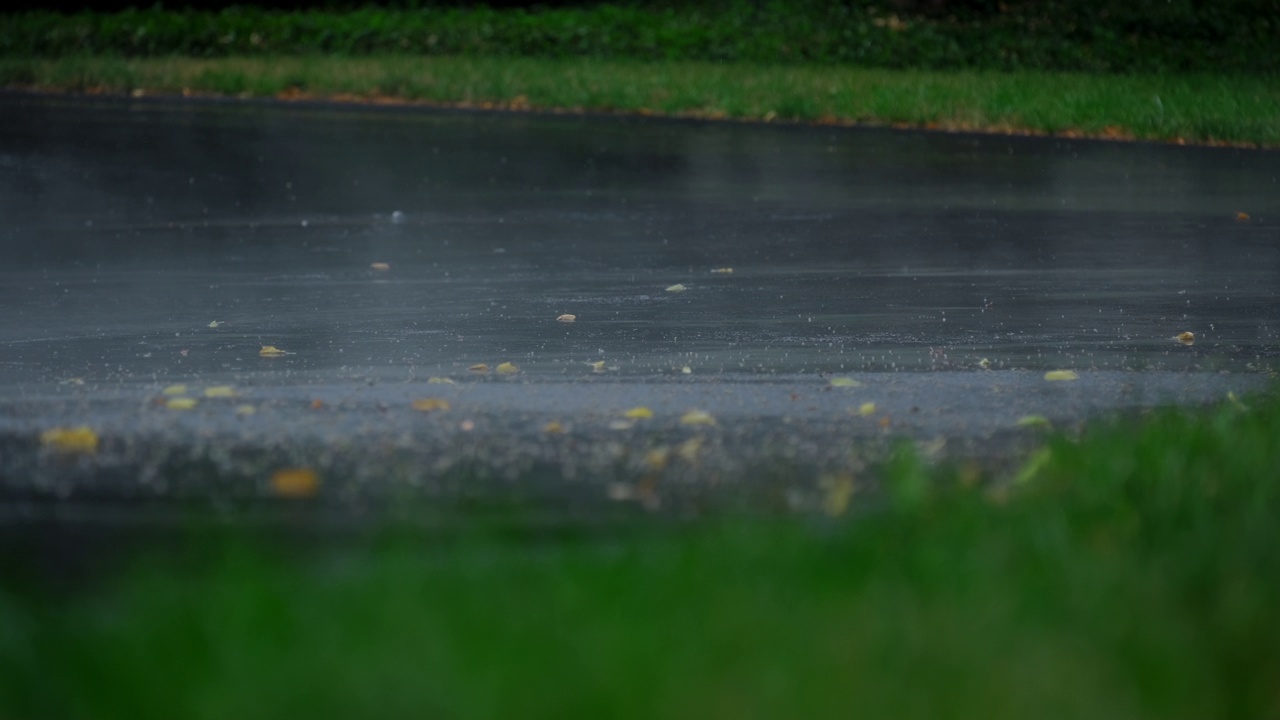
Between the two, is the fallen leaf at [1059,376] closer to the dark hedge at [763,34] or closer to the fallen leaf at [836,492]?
the fallen leaf at [836,492]

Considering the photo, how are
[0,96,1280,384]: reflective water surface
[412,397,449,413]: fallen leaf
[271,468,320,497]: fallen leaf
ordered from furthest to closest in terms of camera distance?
[0,96,1280,384]: reflective water surface
[412,397,449,413]: fallen leaf
[271,468,320,497]: fallen leaf

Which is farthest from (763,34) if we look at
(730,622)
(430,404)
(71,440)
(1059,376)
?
(730,622)

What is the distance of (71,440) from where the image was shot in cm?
591

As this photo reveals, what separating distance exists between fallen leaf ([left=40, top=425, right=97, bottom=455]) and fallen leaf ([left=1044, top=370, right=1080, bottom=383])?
3.60 metres

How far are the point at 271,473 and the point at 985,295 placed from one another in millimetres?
4685

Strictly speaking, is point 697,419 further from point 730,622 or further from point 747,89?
point 747,89

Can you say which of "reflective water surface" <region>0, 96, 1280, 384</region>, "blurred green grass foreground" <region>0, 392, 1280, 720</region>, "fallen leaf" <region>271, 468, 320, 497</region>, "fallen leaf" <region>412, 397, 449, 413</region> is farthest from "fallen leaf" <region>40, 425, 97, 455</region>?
"blurred green grass foreground" <region>0, 392, 1280, 720</region>

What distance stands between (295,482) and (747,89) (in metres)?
14.3

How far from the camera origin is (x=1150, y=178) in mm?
13617

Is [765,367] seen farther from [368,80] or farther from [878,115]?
[368,80]

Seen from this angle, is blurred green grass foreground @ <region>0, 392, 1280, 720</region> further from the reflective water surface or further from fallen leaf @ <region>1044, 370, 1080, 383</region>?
the reflective water surface

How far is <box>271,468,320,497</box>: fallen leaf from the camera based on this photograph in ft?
17.5

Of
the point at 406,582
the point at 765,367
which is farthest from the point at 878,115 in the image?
the point at 406,582

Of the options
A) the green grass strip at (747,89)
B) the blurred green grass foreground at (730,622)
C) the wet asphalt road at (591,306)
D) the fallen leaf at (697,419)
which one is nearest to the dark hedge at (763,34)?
the green grass strip at (747,89)
